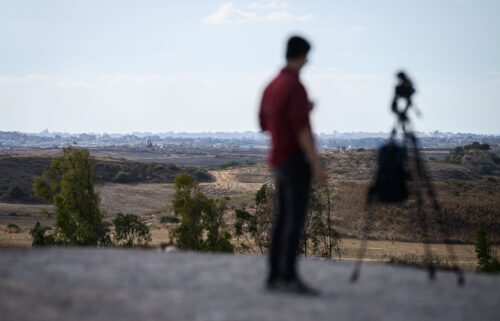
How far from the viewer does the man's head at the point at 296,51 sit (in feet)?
23.8

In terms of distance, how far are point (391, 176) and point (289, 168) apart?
1.16m

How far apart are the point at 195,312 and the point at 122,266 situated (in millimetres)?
2360

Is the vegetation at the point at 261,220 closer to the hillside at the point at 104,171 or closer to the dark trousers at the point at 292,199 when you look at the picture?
the dark trousers at the point at 292,199

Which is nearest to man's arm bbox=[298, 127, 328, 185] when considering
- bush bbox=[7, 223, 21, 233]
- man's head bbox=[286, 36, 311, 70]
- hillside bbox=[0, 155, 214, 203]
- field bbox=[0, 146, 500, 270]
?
man's head bbox=[286, 36, 311, 70]

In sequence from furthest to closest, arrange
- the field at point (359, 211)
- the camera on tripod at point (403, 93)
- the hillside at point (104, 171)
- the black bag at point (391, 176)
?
the hillside at point (104, 171) < the field at point (359, 211) < the camera on tripod at point (403, 93) < the black bag at point (391, 176)

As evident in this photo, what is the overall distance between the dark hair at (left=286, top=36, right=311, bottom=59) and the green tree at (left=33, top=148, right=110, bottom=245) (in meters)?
23.8

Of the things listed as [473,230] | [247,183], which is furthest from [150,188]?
[473,230]

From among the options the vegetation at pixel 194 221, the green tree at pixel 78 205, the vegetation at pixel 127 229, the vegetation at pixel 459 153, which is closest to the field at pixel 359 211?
the vegetation at pixel 127 229

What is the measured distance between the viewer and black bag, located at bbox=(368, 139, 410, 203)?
745 cm

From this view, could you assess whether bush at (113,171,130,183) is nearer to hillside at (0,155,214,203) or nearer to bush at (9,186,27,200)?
hillside at (0,155,214,203)

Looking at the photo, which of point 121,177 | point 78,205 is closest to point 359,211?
point 78,205

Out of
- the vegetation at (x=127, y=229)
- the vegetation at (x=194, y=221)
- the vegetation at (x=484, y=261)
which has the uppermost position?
Answer: the vegetation at (x=194, y=221)

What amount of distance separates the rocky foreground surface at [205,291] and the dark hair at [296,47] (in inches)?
93.5

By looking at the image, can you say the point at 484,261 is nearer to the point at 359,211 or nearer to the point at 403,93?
the point at 359,211
